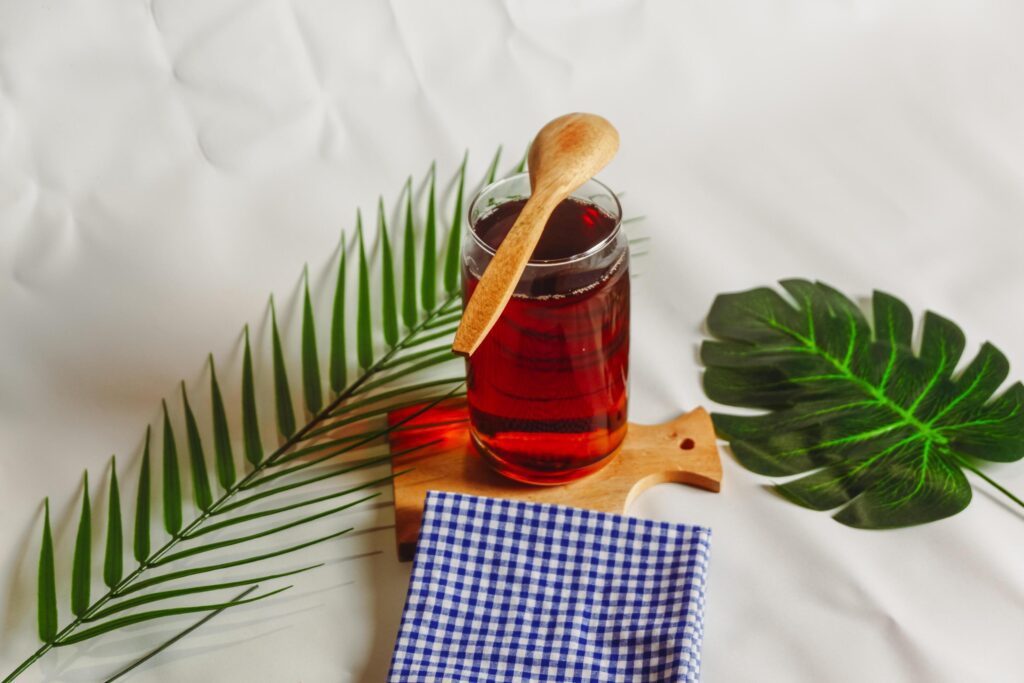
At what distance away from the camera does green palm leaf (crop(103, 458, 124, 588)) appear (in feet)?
2.39

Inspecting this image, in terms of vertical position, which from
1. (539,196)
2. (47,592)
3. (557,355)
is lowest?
(47,592)

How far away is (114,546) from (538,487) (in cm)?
27

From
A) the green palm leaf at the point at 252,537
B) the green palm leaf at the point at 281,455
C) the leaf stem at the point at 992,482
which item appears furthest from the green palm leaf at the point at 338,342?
the leaf stem at the point at 992,482

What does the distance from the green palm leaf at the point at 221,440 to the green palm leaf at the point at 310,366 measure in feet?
0.19

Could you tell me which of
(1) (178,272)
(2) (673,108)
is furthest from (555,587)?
(2) (673,108)

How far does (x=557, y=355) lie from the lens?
70 centimetres

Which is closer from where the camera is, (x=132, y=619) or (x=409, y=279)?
(x=132, y=619)

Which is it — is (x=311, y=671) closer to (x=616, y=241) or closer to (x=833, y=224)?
(x=616, y=241)

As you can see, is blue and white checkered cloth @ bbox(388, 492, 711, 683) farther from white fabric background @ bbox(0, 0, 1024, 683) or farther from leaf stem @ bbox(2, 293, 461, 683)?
leaf stem @ bbox(2, 293, 461, 683)

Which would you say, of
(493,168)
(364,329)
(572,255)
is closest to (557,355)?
(572,255)

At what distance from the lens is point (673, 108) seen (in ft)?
3.50

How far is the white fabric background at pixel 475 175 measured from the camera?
72cm

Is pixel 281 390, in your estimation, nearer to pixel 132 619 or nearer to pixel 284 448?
pixel 284 448

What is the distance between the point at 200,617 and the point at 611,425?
0.28m
